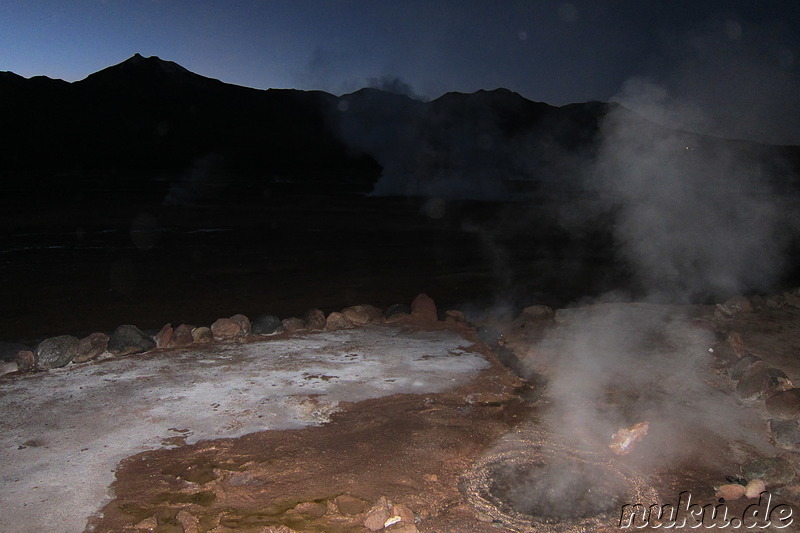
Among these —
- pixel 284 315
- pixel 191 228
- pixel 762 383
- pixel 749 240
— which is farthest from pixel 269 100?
pixel 762 383

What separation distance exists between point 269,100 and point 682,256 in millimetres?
54413

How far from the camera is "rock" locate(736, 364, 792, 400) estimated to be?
15.4ft

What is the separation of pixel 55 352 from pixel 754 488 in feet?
17.7

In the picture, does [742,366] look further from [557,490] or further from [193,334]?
[193,334]

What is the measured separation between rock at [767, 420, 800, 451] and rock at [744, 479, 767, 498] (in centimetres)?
74

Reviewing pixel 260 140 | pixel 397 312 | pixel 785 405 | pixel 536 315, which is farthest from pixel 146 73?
pixel 785 405

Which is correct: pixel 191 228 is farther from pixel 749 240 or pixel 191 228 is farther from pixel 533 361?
pixel 749 240

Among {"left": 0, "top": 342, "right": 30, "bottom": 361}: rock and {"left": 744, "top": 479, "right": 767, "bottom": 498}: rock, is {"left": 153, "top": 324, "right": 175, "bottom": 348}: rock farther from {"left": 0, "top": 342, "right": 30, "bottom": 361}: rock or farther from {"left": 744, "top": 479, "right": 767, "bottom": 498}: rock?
{"left": 744, "top": 479, "right": 767, "bottom": 498}: rock

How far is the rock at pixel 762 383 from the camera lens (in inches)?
185

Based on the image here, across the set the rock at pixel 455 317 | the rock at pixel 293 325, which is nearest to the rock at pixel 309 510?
the rock at pixel 293 325

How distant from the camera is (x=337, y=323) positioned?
6570 mm

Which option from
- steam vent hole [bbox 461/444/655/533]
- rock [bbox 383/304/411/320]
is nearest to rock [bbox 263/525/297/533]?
steam vent hole [bbox 461/444/655/533]

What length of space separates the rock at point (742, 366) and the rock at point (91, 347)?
18.6ft

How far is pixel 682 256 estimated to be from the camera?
1176 cm
